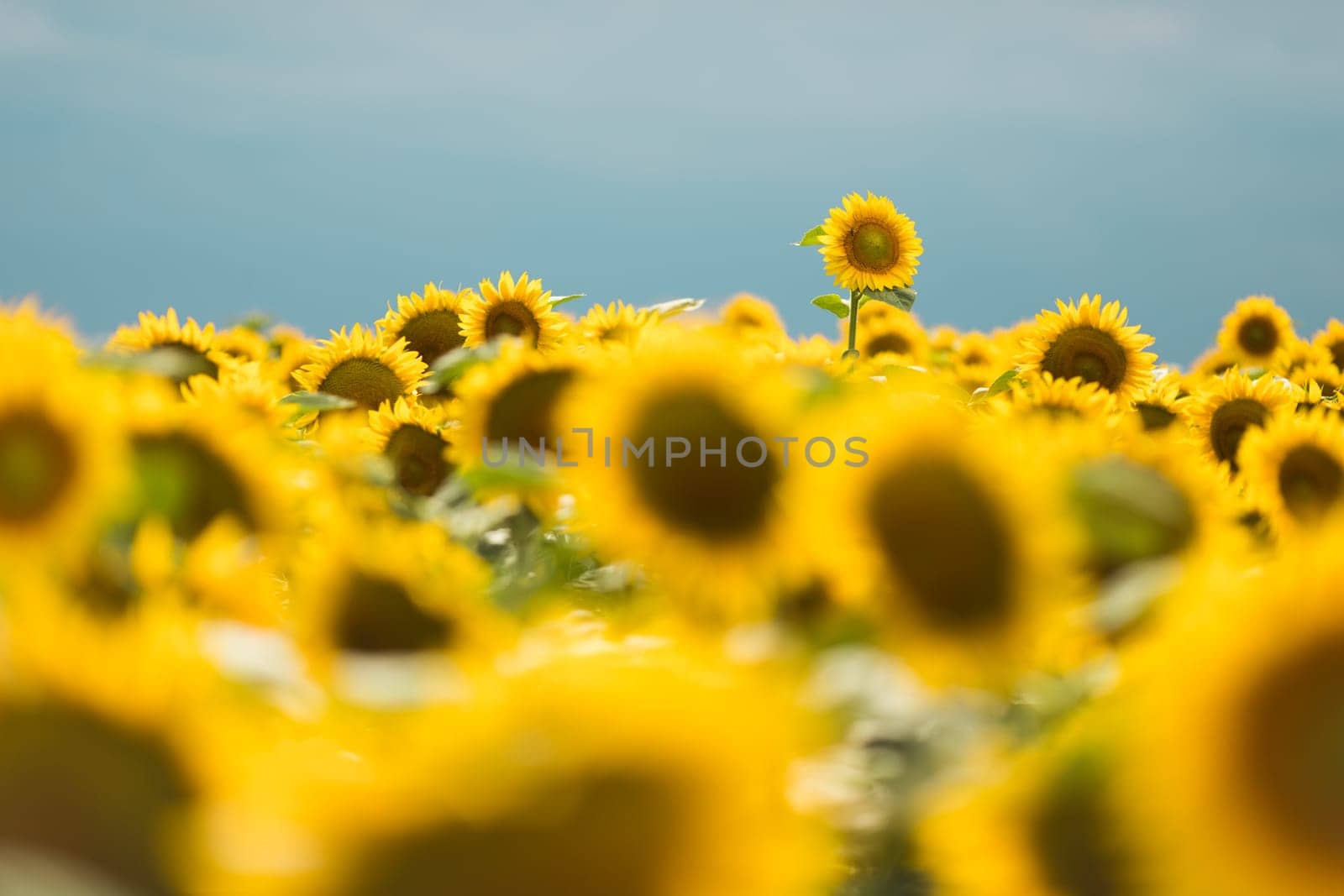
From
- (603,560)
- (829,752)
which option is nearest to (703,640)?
(829,752)

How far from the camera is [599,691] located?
1.41ft

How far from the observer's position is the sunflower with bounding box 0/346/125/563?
86cm

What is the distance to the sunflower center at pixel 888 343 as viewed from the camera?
16.0 ft

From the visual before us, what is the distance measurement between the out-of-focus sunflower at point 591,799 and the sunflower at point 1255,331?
245 inches

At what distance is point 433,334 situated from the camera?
2977mm

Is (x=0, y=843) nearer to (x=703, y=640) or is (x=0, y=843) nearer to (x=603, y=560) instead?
(x=703, y=640)

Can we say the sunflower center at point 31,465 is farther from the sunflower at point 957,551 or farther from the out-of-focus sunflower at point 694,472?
the sunflower at point 957,551

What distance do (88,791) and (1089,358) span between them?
3093 mm

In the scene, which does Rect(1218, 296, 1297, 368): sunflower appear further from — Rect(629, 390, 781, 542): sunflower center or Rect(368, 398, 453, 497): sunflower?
Rect(629, 390, 781, 542): sunflower center

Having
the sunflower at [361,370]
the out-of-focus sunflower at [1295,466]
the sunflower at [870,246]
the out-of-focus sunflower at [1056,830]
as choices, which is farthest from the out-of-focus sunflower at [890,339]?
the out-of-focus sunflower at [1056,830]

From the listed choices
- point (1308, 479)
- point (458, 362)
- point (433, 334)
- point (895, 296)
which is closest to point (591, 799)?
point (458, 362)

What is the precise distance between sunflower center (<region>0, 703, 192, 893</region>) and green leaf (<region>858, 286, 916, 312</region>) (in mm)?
3801

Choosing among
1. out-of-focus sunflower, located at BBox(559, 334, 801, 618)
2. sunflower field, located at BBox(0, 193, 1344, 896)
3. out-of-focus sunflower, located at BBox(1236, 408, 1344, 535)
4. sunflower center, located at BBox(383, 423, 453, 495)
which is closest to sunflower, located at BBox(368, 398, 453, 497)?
sunflower center, located at BBox(383, 423, 453, 495)

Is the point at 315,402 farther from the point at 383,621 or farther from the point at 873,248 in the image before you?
the point at 873,248
